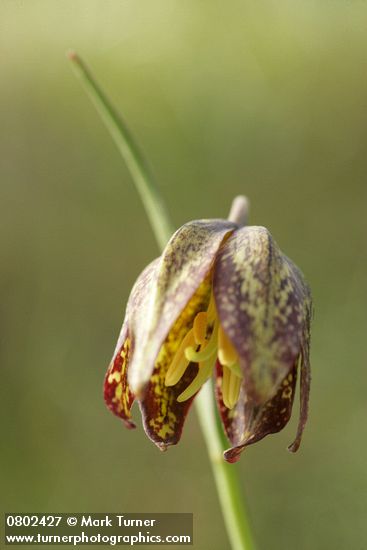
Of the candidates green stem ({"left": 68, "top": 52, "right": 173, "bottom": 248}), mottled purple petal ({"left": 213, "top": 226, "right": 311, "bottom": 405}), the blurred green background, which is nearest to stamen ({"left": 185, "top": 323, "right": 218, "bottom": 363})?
mottled purple petal ({"left": 213, "top": 226, "right": 311, "bottom": 405})

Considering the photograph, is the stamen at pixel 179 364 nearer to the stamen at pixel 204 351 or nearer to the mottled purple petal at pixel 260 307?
the stamen at pixel 204 351

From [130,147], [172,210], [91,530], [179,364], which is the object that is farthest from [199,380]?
[172,210]

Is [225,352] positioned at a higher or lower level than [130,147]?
lower

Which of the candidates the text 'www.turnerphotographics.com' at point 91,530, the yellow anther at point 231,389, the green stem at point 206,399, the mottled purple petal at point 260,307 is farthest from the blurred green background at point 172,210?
the mottled purple petal at point 260,307

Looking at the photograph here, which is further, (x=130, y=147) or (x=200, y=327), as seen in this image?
(x=130, y=147)

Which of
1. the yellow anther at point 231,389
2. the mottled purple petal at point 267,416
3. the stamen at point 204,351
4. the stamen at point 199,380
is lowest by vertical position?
the mottled purple petal at point 267,416

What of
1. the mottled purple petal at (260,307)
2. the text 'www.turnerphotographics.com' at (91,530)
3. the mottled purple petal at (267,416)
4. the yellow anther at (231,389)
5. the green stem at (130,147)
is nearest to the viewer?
the mottled purple petal at (260,307)

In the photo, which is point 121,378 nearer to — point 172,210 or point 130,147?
point 130,147
